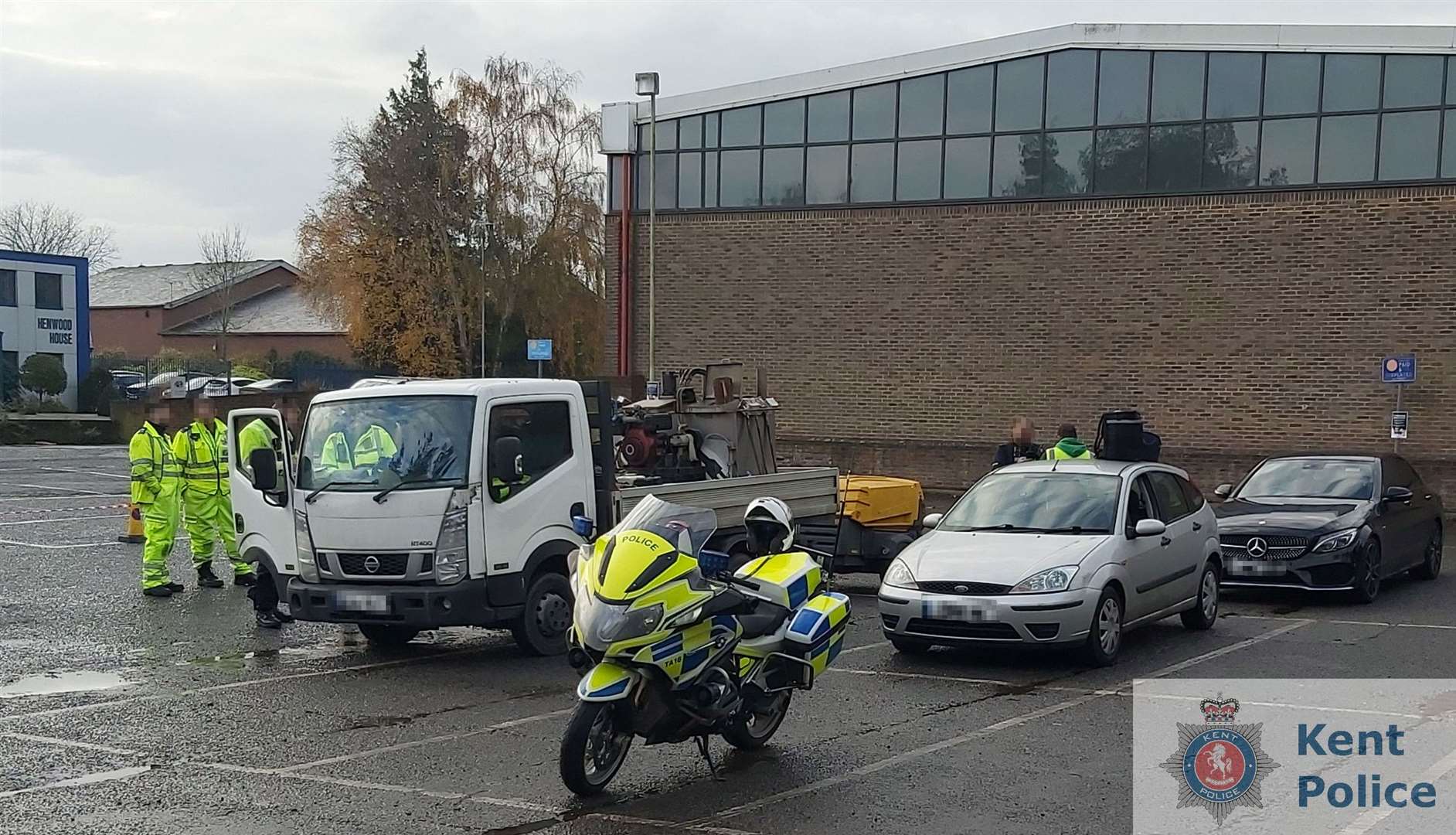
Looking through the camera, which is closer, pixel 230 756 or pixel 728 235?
pixel 230 756

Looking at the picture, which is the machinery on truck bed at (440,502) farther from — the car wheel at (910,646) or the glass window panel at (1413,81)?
the glass window panel at (1413,81)

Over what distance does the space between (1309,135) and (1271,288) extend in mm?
2662

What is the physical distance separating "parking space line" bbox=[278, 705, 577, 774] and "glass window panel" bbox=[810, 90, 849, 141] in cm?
2159

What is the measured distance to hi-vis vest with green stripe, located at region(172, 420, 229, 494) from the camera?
46.9 feet

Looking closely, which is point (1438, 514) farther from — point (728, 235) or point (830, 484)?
point (728, 235)

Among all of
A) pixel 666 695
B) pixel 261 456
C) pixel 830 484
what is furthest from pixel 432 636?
pixel 666 695

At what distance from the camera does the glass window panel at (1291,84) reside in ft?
82.1

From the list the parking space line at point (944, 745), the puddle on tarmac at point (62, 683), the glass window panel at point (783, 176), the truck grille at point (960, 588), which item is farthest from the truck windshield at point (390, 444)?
the glass window panel at point (783, 176)

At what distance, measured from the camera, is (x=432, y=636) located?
12.1m

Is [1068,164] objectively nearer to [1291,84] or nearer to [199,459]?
[1291,84]

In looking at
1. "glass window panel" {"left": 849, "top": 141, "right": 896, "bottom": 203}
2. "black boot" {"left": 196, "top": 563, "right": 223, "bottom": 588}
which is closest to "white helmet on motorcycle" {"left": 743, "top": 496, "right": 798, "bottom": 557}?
"black boot" {"left": 196, "top": 563, "right": 223, "bottom": 588}

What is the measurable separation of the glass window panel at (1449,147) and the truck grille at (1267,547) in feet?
43.3

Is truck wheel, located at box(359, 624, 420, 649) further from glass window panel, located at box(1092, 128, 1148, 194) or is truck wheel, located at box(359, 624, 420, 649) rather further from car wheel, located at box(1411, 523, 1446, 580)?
glass window panel, located at box(1092, 128, 1148, 194)

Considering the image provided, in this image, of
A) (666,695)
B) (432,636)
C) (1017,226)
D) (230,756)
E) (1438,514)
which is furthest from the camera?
(1017,226)
